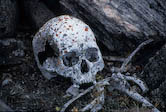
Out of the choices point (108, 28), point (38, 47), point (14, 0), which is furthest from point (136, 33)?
point (14, 0)

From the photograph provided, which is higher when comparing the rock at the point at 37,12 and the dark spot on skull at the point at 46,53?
the rock at the point at 37,12

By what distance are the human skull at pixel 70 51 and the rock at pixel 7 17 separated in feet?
2.37

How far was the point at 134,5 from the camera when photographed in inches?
154

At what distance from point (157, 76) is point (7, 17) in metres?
2.71

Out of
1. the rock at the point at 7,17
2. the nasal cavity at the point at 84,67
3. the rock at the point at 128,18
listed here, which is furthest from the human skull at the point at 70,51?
the rock at the point at 7,17

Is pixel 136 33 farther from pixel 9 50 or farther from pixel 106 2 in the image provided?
pixel 9 50

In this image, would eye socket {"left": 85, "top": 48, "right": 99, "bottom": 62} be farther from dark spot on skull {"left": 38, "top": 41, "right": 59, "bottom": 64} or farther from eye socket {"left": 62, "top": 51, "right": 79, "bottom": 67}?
dark spot on skull {"left": 38, "top": 41, "right": 59, "bottom": 64}

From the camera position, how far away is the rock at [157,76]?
10.2 feet

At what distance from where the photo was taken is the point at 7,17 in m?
3.77

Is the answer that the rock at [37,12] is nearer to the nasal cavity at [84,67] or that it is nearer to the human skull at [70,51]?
the human skull at [70,51]

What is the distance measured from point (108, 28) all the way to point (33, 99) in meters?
1.81

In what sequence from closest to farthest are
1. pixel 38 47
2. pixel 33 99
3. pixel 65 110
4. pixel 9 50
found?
pixel 65 110, pixel 33 99, pixel 38 47, pixel 9 50

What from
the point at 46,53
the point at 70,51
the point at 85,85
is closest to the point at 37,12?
the point at 46,53

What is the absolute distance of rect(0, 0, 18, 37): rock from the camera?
3701 mm
